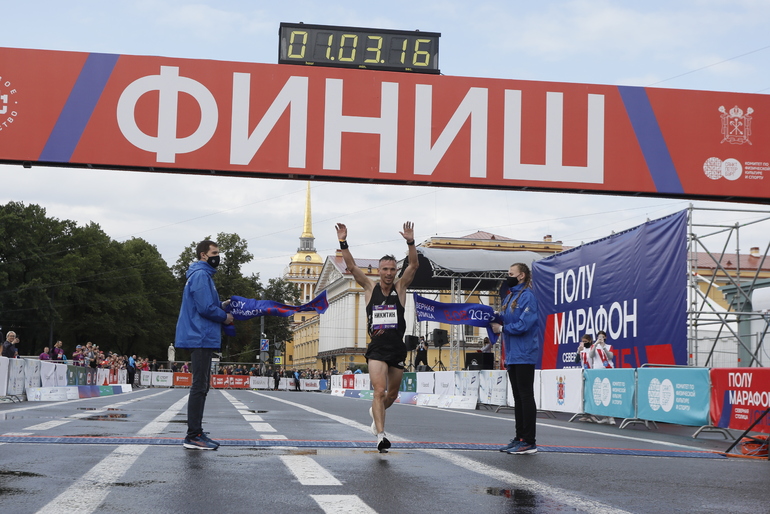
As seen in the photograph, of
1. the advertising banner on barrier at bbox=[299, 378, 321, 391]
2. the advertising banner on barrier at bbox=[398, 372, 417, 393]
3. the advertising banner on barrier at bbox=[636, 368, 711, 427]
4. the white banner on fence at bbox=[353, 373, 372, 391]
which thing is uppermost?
the advertising banner on barrier at bbox=[636, 368, 711, 427]

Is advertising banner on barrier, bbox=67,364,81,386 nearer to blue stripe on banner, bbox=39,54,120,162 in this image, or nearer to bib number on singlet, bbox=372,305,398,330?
blue stripe on banner, bbox=39,54,120,162

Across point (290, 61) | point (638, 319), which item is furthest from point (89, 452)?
point (638, 319)

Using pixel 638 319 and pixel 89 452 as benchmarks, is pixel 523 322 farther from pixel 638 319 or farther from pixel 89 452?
pixel 638 319

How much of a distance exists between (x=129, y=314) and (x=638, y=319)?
64991 mm

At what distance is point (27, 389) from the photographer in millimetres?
23469

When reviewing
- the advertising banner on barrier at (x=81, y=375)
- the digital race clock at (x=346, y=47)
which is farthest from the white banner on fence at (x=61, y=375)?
the digital race clock at (x=346, y=47)

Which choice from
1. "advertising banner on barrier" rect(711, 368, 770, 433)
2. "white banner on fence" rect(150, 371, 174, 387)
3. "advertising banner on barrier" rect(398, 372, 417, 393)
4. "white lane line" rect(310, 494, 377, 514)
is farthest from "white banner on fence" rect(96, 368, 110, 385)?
"white lane line" rect(310, 494, 377, 514)

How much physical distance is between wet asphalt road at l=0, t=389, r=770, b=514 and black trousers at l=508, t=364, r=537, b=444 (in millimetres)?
241

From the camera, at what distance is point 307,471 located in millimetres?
6797

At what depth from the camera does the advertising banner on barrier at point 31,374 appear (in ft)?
77.8

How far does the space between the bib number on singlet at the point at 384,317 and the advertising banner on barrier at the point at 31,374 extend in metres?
17.3

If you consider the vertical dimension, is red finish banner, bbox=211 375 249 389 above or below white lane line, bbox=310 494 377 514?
below

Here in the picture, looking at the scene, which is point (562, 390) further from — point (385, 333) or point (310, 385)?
point (310, 385)

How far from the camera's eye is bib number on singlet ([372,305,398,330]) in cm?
877
